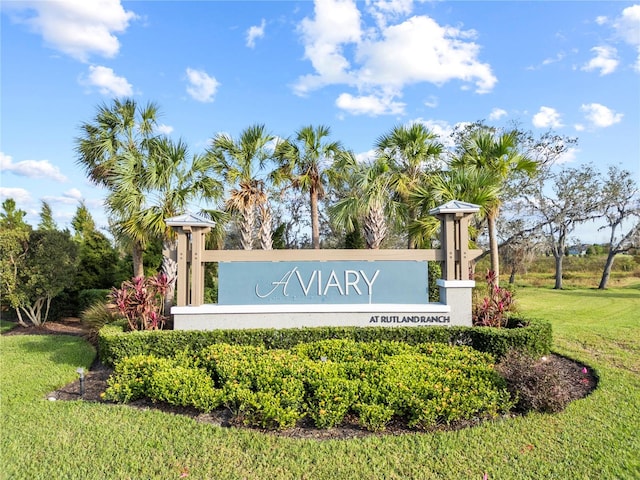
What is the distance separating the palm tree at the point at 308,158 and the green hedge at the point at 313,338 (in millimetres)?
5138

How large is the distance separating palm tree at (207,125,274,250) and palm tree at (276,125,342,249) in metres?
0.78

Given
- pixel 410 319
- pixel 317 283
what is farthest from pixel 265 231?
pixel 410 319

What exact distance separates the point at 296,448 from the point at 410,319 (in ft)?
11.8

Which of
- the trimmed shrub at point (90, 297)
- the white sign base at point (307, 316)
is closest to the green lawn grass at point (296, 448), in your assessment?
the white sign base at point (307, 316)

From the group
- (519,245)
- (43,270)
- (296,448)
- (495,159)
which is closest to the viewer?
(296,448)

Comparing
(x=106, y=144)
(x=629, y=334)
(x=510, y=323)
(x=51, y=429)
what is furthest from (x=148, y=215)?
(x=629, y=334)

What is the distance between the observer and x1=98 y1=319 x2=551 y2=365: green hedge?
19.4 ft

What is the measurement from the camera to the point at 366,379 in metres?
4.41

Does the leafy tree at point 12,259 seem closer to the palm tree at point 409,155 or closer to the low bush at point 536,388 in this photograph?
the palm tree at point 409,155

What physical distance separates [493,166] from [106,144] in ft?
32.3

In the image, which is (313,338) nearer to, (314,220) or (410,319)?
(410,319)

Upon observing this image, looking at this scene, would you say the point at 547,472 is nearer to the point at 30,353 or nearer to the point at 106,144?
the point at 30,353

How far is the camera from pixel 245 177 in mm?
10117

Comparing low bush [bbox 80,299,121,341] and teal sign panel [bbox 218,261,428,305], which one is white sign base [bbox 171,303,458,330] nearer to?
teal sign panel [bbox 218,261,428,305]
